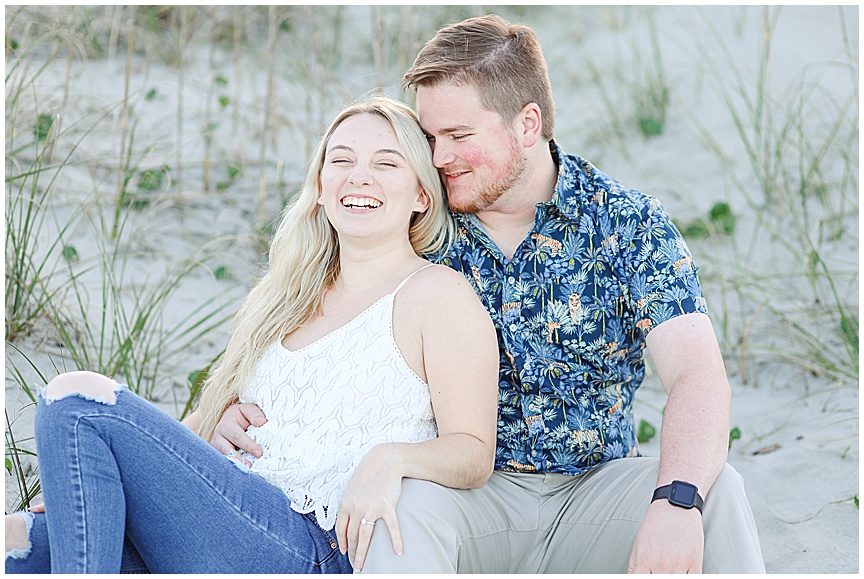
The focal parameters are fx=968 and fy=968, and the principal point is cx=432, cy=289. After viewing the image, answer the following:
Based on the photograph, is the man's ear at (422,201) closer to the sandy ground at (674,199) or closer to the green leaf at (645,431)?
the sandy ground at (674,199)

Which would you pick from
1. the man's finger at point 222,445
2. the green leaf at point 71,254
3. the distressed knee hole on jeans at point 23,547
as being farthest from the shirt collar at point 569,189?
the green leaf at point 71,254

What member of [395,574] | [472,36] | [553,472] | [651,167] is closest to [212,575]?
[395,574]

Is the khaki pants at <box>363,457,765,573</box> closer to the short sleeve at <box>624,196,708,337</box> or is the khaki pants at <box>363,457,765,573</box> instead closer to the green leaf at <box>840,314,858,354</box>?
the short sleeve at <box>624,196,708,337</box>

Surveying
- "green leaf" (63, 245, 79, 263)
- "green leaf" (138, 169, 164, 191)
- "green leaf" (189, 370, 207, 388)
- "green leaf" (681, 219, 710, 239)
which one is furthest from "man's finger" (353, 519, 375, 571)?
"green leaf" (681, 219, 710, 239)

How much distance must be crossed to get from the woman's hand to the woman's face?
23.9 inches

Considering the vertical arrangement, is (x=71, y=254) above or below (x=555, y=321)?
above

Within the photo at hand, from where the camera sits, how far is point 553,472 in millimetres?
2379

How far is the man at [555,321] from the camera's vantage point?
217 centimetres

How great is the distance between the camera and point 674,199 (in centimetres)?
488

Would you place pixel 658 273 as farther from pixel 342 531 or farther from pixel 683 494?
pixel 342 531

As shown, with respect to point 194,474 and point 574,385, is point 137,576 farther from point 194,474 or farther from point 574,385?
point 574,385

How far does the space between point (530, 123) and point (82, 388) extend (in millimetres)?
1315

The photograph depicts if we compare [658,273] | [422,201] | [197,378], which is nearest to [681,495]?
[658,273]

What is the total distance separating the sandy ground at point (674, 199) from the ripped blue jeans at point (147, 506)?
2.79 feet
